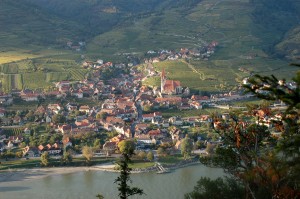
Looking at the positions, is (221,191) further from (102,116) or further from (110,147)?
(102,116)

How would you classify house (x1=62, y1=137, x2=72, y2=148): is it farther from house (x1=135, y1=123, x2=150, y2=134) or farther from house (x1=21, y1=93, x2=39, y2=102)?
house (x1=21, y1=93, x2=39, y2=102)

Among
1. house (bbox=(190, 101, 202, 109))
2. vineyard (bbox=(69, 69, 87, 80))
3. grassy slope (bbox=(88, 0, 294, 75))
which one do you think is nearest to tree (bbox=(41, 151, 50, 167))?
house (bbox=(190, 101, 202, 109))

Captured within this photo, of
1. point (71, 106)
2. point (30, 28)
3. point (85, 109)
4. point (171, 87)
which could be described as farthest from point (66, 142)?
point (30, 28)

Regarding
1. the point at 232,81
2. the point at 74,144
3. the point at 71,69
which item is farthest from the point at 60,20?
the point at 74,144

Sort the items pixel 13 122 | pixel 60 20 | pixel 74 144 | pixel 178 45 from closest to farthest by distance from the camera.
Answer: pixel 74 144 < pixel 13 122 < pixel 178 45 < pixel 60 20

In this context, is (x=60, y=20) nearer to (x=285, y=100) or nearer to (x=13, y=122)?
(x=13, y=122)

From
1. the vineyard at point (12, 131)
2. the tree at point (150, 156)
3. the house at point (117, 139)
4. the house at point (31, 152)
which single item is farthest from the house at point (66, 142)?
the tree at point (150, 156)
